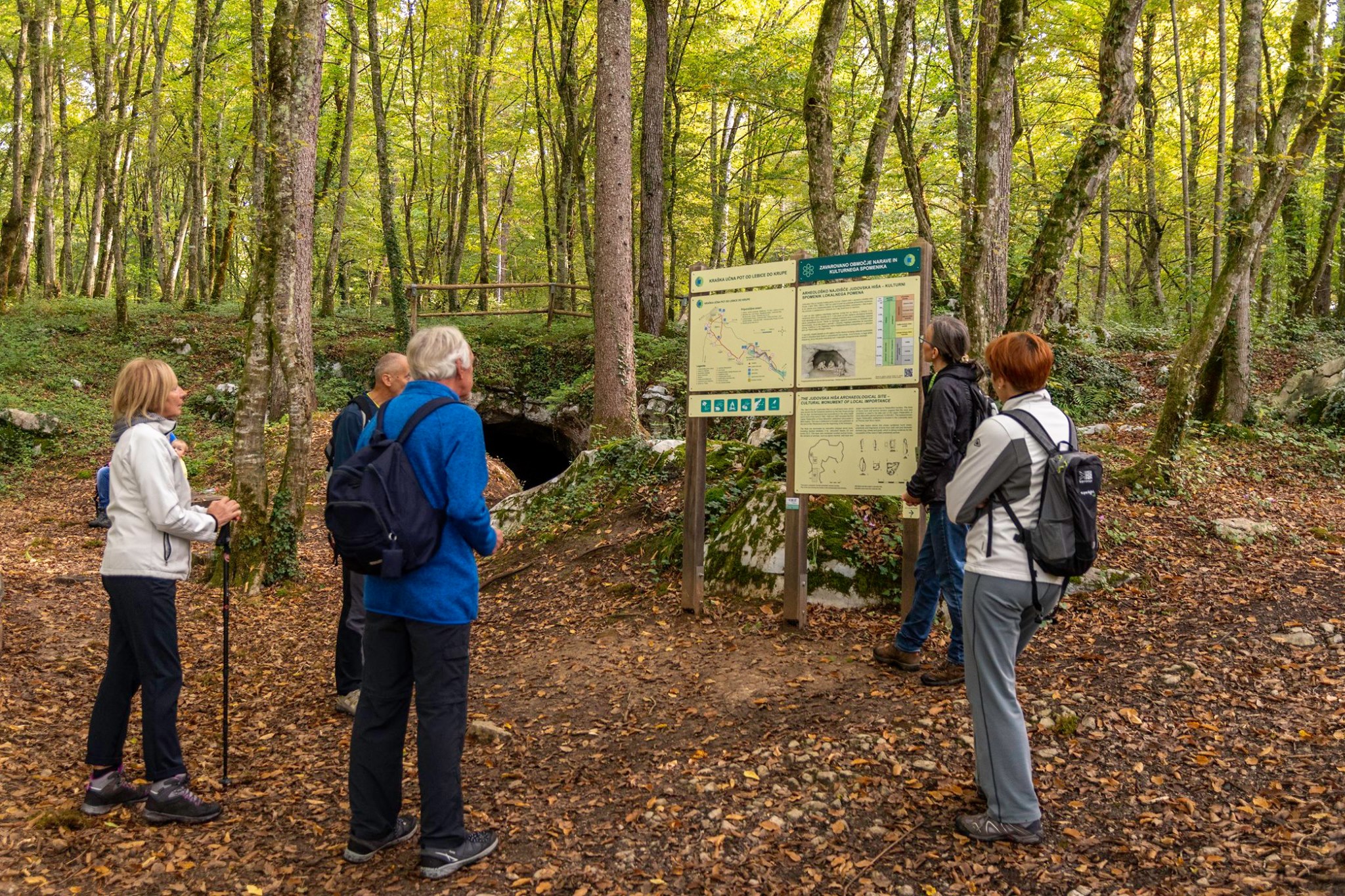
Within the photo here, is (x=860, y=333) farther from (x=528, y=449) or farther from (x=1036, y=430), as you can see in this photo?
(x=528, y=449)

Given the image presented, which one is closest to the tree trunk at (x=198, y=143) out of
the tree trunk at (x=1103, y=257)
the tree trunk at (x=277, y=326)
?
the tree trunk at (x=277, y=326)

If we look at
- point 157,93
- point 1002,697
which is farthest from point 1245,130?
point 157,93

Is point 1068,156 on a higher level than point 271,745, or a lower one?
higher

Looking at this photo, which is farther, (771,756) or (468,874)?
(771,756)

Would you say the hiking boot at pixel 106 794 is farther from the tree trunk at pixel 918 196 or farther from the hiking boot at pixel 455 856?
the tree trunk at pixel 918 196

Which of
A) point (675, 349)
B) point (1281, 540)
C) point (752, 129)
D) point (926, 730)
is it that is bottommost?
point (926, 730)

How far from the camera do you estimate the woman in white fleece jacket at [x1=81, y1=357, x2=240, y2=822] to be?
3320 millimetres

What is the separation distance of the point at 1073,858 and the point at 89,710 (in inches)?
208

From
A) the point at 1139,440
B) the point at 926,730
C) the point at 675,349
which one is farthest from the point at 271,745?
the point at 675,349

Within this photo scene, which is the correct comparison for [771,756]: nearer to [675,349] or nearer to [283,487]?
[283,487]

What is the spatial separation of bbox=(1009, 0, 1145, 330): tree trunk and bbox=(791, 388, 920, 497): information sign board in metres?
2.21

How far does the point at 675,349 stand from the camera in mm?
14703

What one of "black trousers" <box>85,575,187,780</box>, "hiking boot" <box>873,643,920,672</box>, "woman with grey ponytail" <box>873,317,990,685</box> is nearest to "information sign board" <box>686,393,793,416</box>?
"woman with grey ponytail" <box>873,317,990,685</box>

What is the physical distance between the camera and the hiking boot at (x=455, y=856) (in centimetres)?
300
